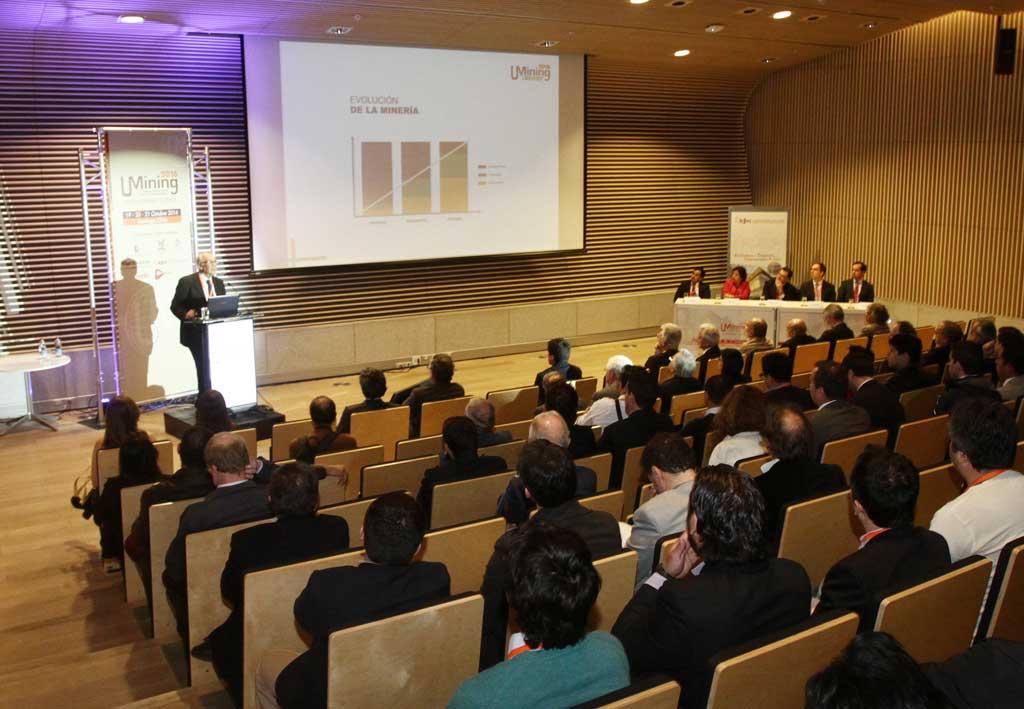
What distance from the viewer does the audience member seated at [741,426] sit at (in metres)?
4.80

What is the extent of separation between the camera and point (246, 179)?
10.5 metres

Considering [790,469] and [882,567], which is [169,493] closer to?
[790,469]

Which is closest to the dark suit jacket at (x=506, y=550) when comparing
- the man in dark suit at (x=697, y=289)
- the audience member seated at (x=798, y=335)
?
the audience member seated at (x=798, y=335)

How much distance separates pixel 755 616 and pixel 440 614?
86 centimetres

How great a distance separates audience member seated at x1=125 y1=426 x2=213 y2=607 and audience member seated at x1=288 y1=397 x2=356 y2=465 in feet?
3.43

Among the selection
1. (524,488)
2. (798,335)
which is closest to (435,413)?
(524,488)

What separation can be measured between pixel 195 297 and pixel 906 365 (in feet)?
20.1

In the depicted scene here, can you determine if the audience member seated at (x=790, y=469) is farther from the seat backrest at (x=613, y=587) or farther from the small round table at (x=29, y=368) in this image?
the small round table at (x=29, y=368)

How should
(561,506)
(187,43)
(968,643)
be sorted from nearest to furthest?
(968,643) < (561,506) < (187,43)

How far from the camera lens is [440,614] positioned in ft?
9.00

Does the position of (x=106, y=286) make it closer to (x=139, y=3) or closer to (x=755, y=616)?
(x=139, y=3)

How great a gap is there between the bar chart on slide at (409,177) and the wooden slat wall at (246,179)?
28.9 inches

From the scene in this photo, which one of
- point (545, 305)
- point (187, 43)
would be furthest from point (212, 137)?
point (545, 305)

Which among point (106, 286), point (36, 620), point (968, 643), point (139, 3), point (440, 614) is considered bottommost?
point (36, 620)
